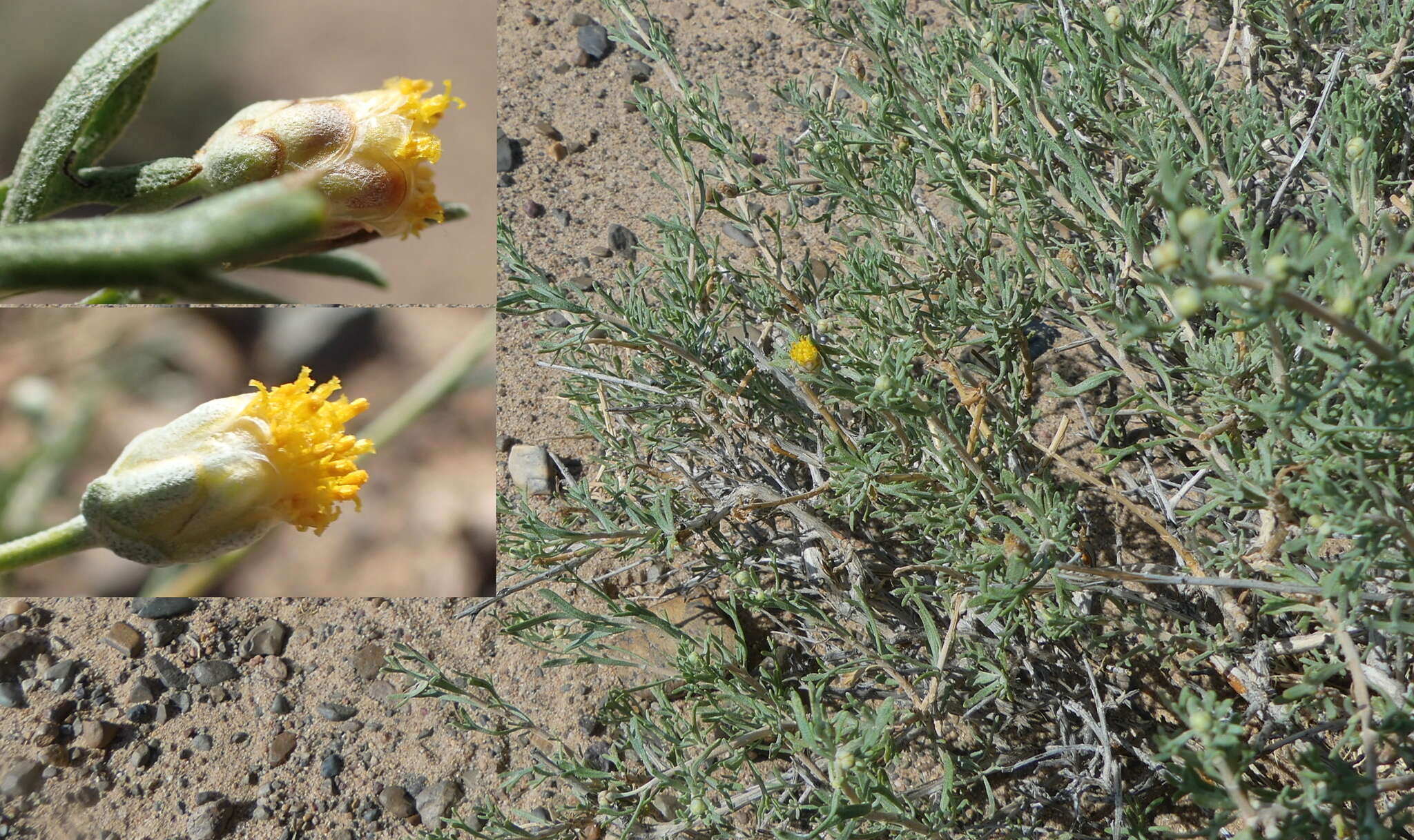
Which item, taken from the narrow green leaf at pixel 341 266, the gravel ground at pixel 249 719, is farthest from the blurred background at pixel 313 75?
the gravel ground at pixel 249 719

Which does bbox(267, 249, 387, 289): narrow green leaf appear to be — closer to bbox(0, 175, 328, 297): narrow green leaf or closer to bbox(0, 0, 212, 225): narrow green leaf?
bbox(0, 0, 212, 225): narrow green leaf

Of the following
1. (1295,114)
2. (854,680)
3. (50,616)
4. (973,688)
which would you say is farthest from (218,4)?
(1295,114)

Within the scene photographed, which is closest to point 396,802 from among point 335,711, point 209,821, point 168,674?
point 335,711

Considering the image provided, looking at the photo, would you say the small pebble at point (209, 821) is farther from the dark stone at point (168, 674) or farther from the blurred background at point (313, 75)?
the blurred background at point (313, 75)

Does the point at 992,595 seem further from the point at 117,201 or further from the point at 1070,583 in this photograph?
the point at 117,201

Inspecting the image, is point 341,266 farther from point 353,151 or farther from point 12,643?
point 12,643

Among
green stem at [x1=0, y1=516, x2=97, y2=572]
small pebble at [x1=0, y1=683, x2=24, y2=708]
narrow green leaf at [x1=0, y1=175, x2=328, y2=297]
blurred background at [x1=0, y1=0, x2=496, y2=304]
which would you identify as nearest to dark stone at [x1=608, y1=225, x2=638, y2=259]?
blurred background at [x1=0, y1=0, x2=496, y2=304]
